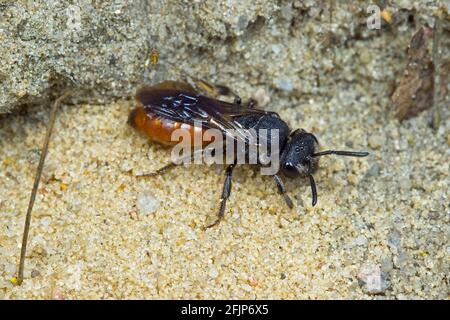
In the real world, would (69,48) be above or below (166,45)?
below

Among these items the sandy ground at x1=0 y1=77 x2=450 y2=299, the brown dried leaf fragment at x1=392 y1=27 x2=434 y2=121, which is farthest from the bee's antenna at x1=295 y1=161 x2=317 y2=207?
the brown dried leaf fragment at x1=392 y1=27 x2=434 y2=121

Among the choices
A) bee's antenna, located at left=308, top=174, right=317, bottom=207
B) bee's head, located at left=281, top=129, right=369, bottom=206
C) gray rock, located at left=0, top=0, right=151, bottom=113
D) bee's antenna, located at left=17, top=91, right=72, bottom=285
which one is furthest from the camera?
bee's head, located at left=281, top=129, right=369, bottom=206

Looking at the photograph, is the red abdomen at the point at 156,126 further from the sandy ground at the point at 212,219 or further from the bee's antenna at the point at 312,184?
the bee's antenna at the point at 312,184

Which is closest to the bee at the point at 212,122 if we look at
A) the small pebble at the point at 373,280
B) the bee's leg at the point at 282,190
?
the bee's leg at the point at 282,190

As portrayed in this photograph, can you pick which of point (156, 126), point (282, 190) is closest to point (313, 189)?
point (282, 190)

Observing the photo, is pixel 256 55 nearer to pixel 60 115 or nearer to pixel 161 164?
pixel 161 164

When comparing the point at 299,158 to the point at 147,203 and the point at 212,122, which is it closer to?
the point at 212,122

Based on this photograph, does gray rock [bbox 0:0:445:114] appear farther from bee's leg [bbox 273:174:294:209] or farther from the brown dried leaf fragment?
bee's leg [bbox 273:174:294:209]

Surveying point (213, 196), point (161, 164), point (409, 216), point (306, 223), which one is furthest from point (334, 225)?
point (161, 164)
